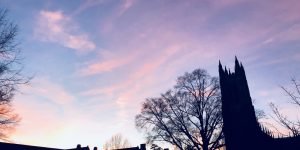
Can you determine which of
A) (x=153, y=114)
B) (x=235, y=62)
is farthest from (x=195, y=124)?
(x=235, y=62)

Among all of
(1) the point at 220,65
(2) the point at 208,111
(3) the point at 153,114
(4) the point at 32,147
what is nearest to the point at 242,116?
(1) the point at 220,65

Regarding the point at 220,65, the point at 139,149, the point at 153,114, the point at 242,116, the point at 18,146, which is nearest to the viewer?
the point at 18,146

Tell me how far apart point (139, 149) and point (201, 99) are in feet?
41.0

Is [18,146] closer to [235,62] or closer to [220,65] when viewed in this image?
[220,65]

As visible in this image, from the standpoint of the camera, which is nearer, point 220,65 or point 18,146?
point 18,146

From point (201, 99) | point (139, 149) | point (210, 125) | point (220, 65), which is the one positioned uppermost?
point (220, 65)

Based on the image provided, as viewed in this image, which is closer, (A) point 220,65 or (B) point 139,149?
(B) point 139,149

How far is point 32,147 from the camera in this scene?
31891 millimetres

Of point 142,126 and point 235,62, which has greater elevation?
point 235,62

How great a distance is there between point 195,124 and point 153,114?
17.0ft

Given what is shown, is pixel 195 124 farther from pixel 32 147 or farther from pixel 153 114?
pixel 32 147

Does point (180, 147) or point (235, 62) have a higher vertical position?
point (235, 62)

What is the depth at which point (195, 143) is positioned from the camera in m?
31.1

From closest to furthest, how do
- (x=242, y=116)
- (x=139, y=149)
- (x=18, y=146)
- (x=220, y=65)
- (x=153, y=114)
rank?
(x=18, y=146), (x=153, y=114), (x=139, y=149), (x=242, y=116), (x=220, y=65)
